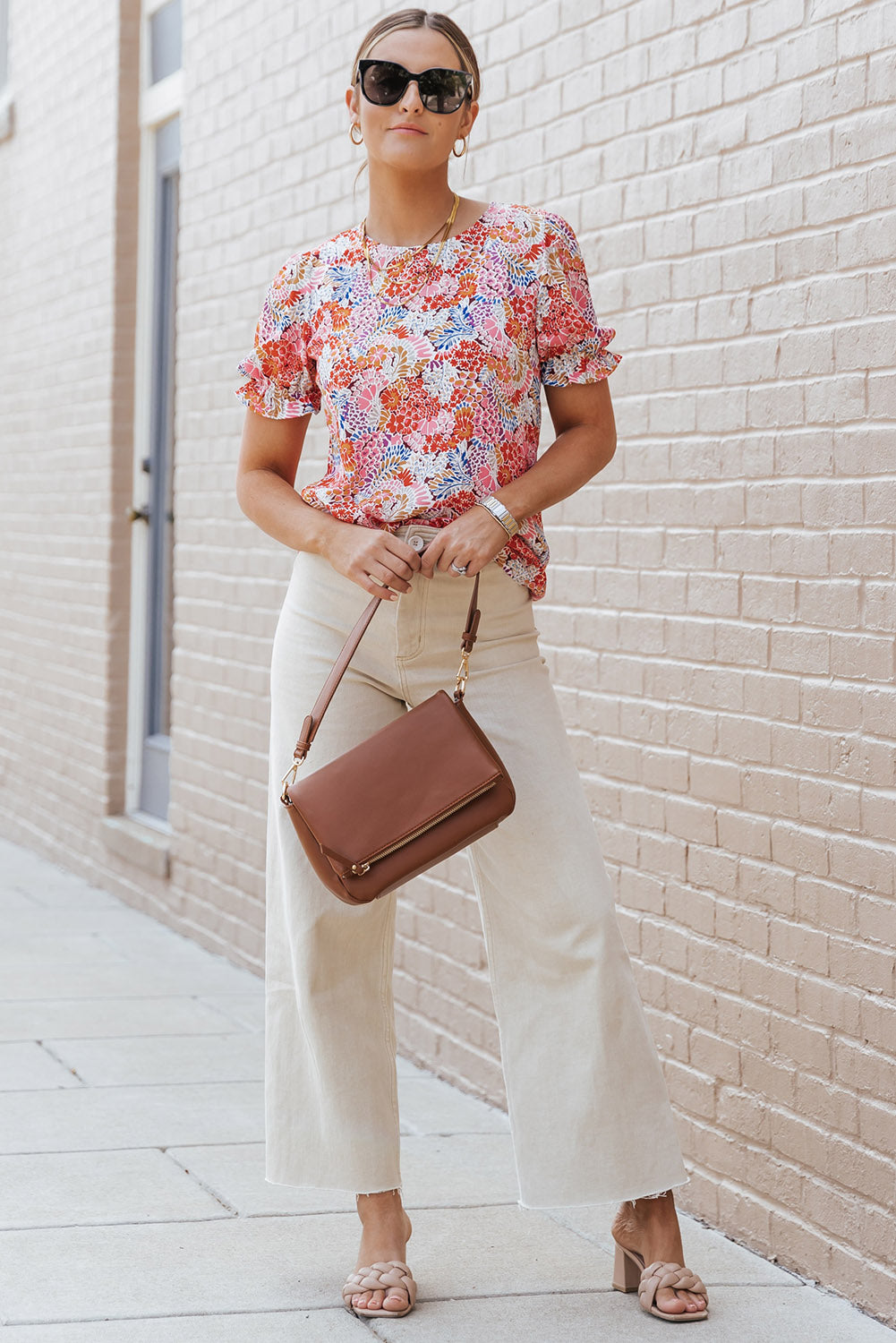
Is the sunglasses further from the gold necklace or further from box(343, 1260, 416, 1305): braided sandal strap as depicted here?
box(343, 1260, 416, 1305): braided sandal strap

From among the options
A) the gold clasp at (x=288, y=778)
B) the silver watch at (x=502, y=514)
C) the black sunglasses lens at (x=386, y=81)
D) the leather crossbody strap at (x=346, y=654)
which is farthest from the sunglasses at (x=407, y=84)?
the gold clasp at (x=288, y=778)

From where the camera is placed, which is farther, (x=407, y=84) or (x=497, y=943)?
(x=497, y=943)

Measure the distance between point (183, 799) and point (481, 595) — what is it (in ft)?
12.1

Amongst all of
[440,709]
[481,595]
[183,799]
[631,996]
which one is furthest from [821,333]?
[183,799]

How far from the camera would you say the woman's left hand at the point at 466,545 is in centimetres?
285

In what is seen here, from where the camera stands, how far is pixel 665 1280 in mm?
3080

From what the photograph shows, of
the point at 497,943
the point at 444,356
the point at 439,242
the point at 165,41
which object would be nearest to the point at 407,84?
the point at 439,242

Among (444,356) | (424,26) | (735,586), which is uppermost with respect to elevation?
(424,26)

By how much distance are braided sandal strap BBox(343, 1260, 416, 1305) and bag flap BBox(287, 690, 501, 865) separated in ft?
2.54

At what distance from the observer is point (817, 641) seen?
3.26 meters

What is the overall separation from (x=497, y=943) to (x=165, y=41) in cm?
506

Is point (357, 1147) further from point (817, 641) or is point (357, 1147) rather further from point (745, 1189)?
point (817, 641)

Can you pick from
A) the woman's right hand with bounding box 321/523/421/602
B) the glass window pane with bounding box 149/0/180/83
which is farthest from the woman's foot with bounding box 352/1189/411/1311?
the glass window pane with bounding box 149/0/180/83

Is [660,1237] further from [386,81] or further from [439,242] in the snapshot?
[386,81]
